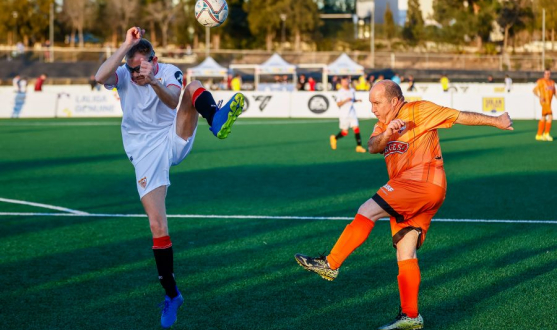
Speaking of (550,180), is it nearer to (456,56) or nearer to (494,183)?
(494,183)

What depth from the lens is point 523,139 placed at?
24.2 m

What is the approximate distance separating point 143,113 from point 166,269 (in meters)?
1.26

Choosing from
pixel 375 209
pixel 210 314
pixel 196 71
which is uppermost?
pixel 196 71

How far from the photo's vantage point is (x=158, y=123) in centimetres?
641

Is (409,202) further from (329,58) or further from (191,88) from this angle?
(329,58)

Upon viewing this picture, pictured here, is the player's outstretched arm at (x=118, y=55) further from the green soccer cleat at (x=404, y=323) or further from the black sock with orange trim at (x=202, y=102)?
the green soccer cleat at (x=404, y=323)

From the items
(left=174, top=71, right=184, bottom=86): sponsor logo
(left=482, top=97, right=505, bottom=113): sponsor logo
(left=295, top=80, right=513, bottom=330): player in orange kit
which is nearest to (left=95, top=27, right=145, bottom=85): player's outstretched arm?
(left=174, top=71, right=184, bottom=86): sponsor logo

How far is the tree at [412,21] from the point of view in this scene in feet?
296

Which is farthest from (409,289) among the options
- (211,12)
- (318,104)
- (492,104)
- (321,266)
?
(318,104)

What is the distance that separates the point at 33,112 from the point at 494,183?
2700cm

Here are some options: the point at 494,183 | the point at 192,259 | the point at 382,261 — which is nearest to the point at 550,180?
the point at 494,183

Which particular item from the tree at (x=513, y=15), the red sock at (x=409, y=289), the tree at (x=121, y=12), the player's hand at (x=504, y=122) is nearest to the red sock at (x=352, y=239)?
the red sock at (x=409, y=289)

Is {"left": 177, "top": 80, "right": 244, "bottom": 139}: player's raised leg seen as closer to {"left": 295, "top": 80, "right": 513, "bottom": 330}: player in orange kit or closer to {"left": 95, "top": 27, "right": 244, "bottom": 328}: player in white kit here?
{"left": 95, "top": 27, "right": 244, "bottom": 328}: player in white kit

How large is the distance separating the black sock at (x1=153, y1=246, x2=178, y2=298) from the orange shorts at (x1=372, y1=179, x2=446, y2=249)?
1688 millimetres
